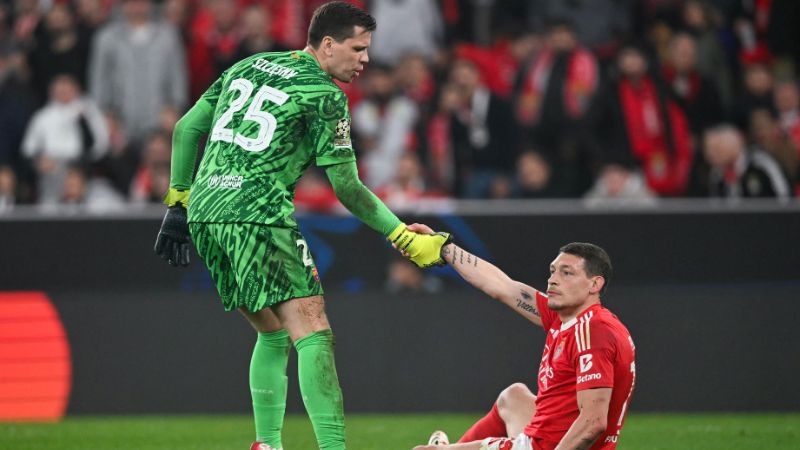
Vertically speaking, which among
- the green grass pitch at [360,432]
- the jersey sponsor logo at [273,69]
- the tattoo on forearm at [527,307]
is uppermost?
the jersey sponsor logo at [273,69]

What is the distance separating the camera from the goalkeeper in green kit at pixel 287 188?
20.1ft

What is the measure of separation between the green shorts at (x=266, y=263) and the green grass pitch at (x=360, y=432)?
2585mm

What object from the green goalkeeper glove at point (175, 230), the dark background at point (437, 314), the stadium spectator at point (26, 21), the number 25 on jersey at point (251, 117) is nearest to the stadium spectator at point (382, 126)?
the dark background at point (437, 314)

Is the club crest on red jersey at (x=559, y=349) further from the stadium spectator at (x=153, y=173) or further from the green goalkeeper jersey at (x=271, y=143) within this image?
the stadium spectator at (x=153, y=173)

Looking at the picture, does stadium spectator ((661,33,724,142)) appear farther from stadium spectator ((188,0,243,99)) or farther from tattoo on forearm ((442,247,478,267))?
tattoo on forearm ((442,247,478,267))

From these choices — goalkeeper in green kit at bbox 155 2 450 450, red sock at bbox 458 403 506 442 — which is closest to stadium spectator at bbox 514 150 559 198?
red sock at bbox 458 403 506 442

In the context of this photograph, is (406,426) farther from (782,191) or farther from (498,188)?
(782,191)

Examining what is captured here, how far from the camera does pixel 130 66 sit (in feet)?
46.3

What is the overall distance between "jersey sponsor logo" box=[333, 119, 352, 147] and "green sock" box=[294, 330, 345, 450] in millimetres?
912

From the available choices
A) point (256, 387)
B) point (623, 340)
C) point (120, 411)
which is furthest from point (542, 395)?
point (120, 411)

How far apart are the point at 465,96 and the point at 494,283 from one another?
7.11 meters

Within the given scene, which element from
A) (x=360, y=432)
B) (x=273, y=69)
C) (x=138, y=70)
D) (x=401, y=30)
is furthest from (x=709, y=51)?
(x=273, y=69)

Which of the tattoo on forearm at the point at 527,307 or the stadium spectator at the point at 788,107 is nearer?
the tattoo on forearm at the point at 527,307

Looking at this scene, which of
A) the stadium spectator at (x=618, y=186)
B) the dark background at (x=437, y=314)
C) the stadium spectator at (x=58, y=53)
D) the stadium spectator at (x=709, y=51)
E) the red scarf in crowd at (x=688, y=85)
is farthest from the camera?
the stadium spectator at (x=58, y=53)
